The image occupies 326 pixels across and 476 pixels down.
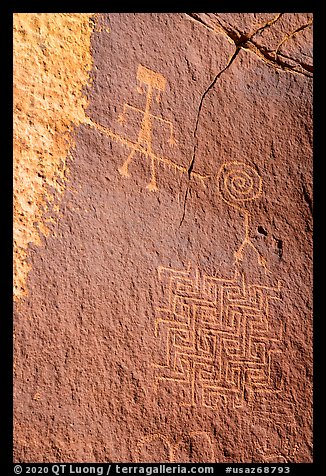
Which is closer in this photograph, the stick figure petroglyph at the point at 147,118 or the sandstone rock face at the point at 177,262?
the sandstone rock face at the point at 177,262

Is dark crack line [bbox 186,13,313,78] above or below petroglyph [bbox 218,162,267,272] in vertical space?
above

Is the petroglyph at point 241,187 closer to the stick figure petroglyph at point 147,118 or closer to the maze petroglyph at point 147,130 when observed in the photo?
the maze petroglyph at point 147,130

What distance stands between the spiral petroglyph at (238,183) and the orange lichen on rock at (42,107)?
49 centimetres

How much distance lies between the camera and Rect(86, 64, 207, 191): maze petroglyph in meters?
1.99

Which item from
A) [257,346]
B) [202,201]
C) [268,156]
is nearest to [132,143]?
[202,201]

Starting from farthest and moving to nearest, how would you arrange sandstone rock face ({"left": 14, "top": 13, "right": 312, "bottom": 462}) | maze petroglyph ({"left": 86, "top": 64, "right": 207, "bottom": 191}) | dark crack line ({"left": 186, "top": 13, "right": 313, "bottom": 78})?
dark crack line ({"left": 186, "top": 13, "right": 313, "bottom": 78}) → maze petroglyph ({"left": 86, "top": 64, "right": 207, "bottom": 191}) → sandstone rock face ({"left": 14, "top": 13, "right": 312, "bottom": 462})

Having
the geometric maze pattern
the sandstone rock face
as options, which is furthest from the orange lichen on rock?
the geometric maze pattern

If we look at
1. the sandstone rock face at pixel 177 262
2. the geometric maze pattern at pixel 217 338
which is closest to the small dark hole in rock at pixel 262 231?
the sandstone rock face at pixel 177 262

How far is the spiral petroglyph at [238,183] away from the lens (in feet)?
6.82

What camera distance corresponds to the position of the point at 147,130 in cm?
204

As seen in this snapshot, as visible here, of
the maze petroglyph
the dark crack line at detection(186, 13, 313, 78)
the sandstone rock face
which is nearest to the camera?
the sandstone rock face

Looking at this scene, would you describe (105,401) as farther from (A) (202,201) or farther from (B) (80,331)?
(A) (202,201)

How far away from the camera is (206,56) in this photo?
2.13 meters

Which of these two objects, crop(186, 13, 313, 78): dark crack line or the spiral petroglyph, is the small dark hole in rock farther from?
crop(186, 13, 313, 78): dark crack line
